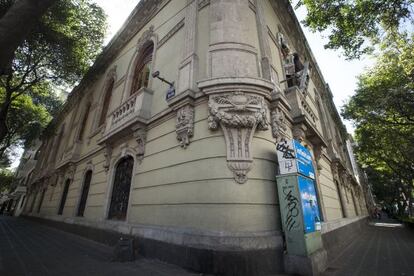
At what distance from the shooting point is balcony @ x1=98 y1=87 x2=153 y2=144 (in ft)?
24.3

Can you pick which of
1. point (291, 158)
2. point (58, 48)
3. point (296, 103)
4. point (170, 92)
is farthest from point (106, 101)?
point (291, 158)

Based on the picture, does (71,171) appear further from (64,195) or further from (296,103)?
(296,103)

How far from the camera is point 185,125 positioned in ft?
18.4

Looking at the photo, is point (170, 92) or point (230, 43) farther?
point (170, 92)

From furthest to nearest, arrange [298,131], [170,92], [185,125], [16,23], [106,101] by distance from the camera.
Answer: [106,101]
[298,131]
[170,92]
[185,125]
[16,23]

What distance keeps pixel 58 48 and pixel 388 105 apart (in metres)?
19.5

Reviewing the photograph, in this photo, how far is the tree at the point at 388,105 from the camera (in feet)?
33.2

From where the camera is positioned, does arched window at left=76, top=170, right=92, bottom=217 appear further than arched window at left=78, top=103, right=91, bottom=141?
No

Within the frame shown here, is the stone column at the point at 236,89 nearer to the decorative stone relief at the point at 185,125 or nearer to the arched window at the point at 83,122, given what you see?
the decorative stone relief at the point at 185,125

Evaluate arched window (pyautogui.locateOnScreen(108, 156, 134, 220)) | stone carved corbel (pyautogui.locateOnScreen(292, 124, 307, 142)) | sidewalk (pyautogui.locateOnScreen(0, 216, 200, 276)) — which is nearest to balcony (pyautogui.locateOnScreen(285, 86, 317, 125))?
stone carved corbel (pyautogui.locateOnScreen(292, 124, 307, 142))

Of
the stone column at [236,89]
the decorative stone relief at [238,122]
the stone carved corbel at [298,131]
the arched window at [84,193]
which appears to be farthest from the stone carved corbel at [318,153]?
the arched window at [84,193]

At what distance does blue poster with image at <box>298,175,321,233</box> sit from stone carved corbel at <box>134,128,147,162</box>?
515 cm

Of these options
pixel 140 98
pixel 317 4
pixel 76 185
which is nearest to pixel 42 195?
pixel 76 185

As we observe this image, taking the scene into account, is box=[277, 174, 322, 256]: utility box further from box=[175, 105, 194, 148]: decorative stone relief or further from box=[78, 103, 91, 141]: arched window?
box=[78, 103, 91, 141]: arched window
